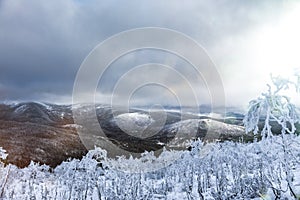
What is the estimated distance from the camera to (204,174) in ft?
98.0

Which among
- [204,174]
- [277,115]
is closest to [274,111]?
[277,115]

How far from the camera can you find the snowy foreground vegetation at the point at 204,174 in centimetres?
1458

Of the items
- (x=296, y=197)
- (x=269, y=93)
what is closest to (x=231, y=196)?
(x=296, y=197)

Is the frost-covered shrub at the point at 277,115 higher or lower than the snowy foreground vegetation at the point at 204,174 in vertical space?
higher

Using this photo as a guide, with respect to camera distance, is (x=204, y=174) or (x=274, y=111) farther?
(x=204, y=174)

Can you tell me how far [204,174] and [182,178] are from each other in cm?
193

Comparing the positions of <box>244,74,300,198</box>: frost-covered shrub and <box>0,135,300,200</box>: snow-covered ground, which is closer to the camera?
<box>244,74,300,198</box>: frost-covered shrub

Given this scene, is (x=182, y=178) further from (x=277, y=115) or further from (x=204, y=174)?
(x=277, y=115)

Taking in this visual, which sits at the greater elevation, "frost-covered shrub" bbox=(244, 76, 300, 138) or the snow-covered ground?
"frost-covered shrub" bbox=(244, 76, 300, 138)

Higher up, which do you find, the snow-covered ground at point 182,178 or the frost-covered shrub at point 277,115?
the frost-covered shrub at point 277,115

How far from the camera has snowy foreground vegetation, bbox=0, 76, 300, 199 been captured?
47.8 feet

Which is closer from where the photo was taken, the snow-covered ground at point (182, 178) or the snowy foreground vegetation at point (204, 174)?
the snowy foreground vegetation at point (204, 174)

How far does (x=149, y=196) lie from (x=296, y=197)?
37.2ft

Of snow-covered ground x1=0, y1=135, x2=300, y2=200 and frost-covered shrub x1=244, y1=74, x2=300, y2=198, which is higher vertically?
frost-covered shrub x1=244, y1=74, x2=300, y2=198
